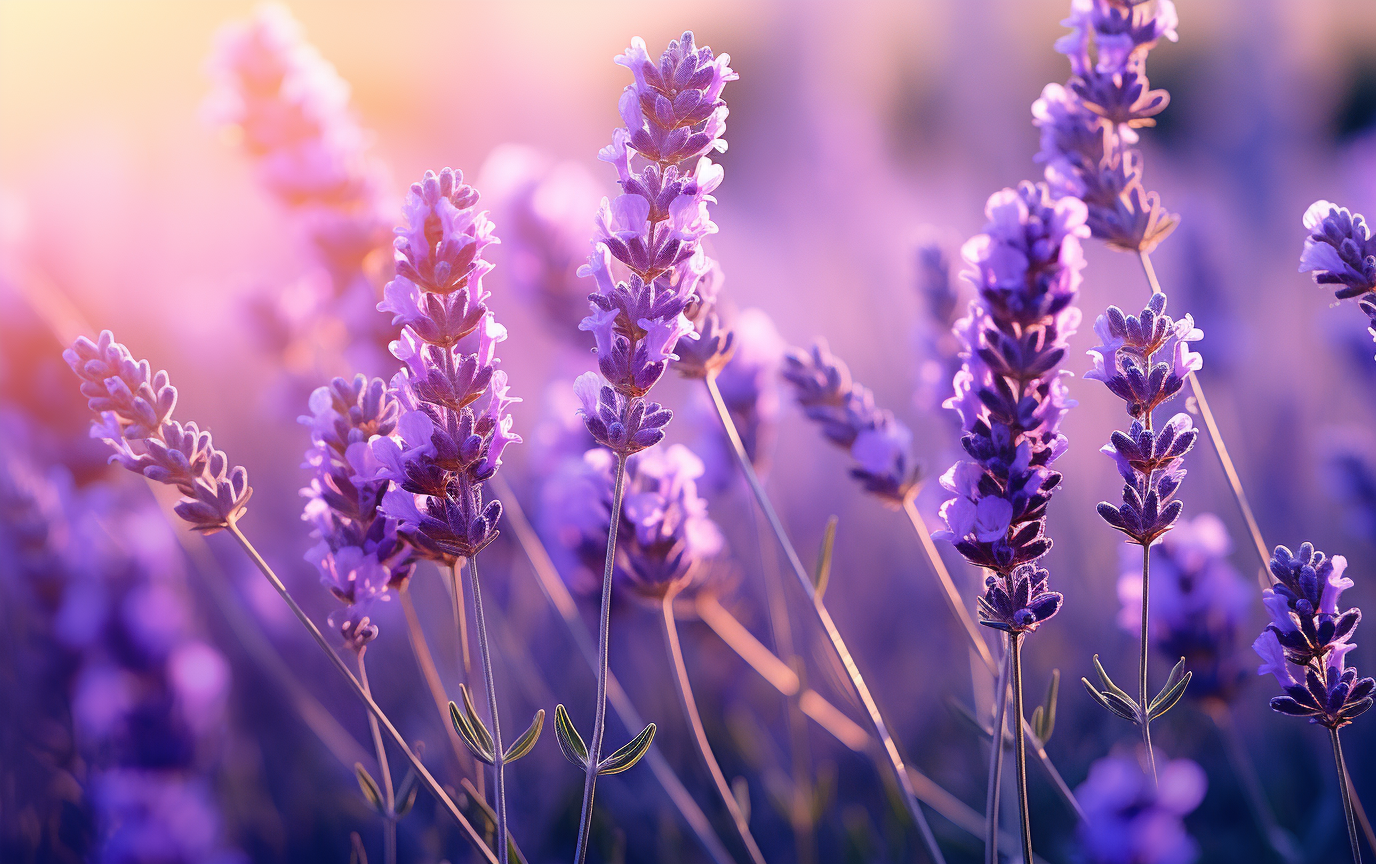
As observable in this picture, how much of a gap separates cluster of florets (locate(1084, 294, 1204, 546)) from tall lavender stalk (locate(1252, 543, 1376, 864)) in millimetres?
172

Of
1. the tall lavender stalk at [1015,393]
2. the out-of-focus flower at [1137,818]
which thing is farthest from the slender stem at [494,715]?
the out-of-focus flower at [1137,818]

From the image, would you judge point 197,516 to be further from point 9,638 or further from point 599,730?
point 9,638

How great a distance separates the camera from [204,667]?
2176 millimetres

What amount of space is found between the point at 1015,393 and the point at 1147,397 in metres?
0.17

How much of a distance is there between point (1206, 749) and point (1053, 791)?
0.48 metres

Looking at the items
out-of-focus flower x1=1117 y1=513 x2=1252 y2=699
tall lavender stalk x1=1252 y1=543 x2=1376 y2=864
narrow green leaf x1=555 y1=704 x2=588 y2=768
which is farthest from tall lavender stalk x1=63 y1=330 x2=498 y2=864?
out-of-focus flower x1=1117 y1=513 x2=1252 y2=699

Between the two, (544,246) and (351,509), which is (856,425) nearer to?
(351,509)

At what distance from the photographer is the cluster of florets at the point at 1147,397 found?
3.43ft

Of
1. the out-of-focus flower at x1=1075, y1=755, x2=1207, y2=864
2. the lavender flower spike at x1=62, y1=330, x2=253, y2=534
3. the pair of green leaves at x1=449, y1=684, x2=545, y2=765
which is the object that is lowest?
the out-of-focus flower at x1=1075, y1=755, x2=1207, y2=864

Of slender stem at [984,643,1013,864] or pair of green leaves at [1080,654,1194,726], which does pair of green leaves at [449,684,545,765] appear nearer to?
slender stem at [984,643,1013,864]

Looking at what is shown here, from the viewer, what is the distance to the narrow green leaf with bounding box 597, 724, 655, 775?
3.60ft

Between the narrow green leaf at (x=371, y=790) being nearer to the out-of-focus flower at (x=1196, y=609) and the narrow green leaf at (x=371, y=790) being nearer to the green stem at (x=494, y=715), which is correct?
the green stem at (x=494, y=715)

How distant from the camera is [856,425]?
146 cm

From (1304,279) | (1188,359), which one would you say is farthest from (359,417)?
(1304,279)
